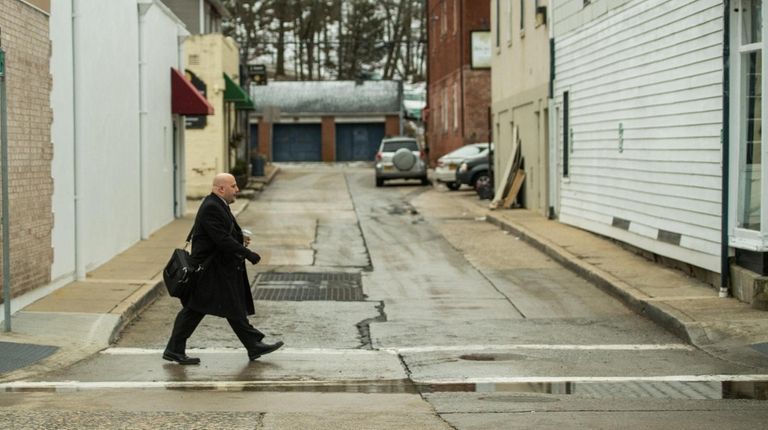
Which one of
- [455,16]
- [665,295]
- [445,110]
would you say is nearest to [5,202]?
[665,295]

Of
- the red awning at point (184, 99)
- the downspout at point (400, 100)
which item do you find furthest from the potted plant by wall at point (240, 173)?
the downspout at point (400, 100)

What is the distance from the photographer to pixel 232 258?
10.7 m

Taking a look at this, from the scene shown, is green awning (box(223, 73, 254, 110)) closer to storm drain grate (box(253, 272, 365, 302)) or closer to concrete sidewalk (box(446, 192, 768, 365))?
concrete sidewalk (box(446, 192, 768, 365))

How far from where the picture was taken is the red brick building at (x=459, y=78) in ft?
151

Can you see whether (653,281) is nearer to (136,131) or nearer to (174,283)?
(174,283)

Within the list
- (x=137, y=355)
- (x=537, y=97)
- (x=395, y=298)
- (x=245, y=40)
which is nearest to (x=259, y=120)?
(x=245, y=40)

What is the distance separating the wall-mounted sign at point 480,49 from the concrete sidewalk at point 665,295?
78.5 ft

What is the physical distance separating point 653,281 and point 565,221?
8.33 metres

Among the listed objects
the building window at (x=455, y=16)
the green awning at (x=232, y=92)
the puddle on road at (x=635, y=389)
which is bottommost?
the puddle on road at (x=635, y=389)

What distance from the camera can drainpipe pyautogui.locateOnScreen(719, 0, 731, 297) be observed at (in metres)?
13.8

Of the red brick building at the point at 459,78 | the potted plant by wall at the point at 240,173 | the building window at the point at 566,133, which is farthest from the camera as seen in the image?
the red brick building at the point at 459,78

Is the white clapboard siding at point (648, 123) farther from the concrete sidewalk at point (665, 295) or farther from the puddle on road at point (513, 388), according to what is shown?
the puddle on road at point (513, 388)

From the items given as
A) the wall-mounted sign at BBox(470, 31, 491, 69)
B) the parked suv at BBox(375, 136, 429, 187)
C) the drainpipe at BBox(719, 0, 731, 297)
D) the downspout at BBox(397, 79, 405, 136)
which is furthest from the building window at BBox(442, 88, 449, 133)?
the drainpipe at BBox(719, 0, 731, 297)

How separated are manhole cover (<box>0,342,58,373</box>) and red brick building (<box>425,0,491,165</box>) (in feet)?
106
